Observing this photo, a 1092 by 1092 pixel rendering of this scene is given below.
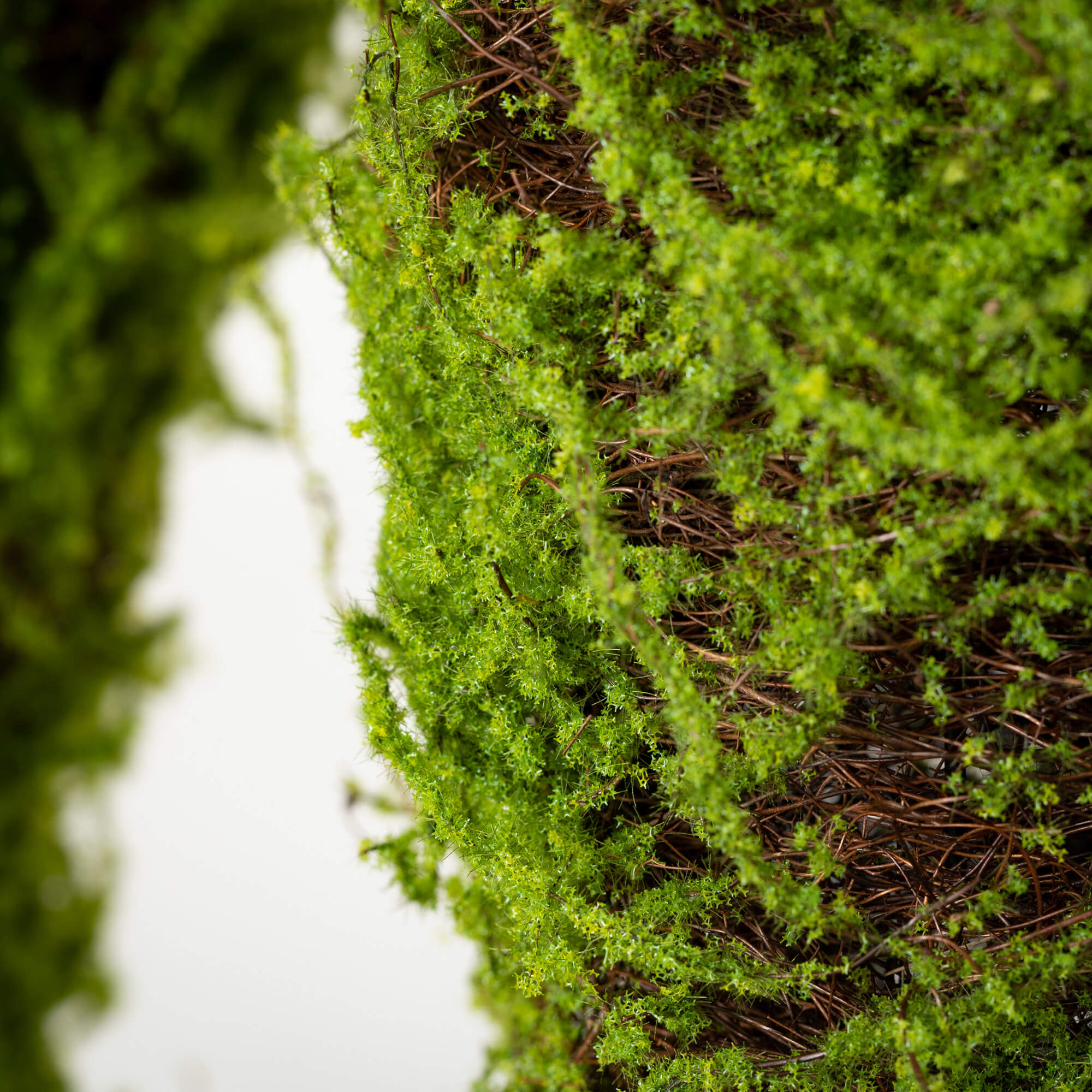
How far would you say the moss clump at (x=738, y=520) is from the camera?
0.80m

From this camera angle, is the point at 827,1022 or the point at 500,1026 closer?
the point at 827,1022

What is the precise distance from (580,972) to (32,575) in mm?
1059

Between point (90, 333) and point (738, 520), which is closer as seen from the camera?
point (738, 520)

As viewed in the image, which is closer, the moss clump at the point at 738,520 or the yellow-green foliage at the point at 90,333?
the moss clump at the point at 738,520

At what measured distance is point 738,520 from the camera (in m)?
0.98

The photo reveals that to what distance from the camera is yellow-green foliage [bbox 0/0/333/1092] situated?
1164 mm

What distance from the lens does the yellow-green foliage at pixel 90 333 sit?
1.16 meters

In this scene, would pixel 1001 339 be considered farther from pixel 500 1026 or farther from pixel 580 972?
pixel 500 1026

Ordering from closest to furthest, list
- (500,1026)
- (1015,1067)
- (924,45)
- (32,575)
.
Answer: (924,45) → (1015,1067) → (32,575) → (500,1026)

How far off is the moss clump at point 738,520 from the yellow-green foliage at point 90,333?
0.21 metres

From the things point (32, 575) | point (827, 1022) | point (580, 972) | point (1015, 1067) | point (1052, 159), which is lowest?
point (1015, 1067)

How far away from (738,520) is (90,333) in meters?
1.00

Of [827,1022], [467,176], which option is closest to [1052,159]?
[467,176]

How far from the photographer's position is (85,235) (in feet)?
3.80
